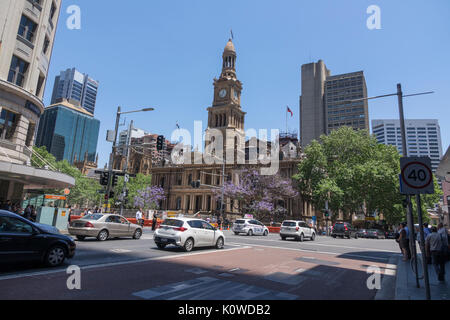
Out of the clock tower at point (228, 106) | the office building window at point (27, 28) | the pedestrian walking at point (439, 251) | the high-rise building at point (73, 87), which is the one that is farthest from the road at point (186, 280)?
the high-rise building at point (73, 87)

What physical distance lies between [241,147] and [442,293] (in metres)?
61.0

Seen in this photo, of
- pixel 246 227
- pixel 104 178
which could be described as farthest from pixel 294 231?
pixel 104 178

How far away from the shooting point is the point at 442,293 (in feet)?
23.1

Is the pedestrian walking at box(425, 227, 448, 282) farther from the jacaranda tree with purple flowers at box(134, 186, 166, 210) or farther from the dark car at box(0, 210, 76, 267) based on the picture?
the jacaranda tree with purple flowers at box(134, 186, 166, 210)

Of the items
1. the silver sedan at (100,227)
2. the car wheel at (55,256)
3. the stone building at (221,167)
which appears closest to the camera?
the car wheel at (55,256)

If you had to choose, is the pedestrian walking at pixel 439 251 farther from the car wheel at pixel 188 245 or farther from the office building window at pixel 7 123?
the office building window at pixel 7 123

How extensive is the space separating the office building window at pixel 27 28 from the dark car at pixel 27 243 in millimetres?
19386

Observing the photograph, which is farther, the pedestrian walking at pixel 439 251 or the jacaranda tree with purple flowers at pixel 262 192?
the jacaranda tree with purple flowers at pixel 262 192

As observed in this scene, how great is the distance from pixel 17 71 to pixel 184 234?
18120 millimetres

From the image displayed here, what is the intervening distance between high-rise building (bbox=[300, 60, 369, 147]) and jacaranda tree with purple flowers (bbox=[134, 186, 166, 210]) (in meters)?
55.0

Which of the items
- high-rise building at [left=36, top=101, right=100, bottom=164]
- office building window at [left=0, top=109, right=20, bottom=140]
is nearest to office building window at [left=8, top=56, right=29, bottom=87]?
office building window at [left=0, top=109, right=20, bottom=140]

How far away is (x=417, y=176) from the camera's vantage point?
6.41 m

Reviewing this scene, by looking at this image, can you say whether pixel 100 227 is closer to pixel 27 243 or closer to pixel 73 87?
pixel 27 243

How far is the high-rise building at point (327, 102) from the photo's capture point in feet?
318
